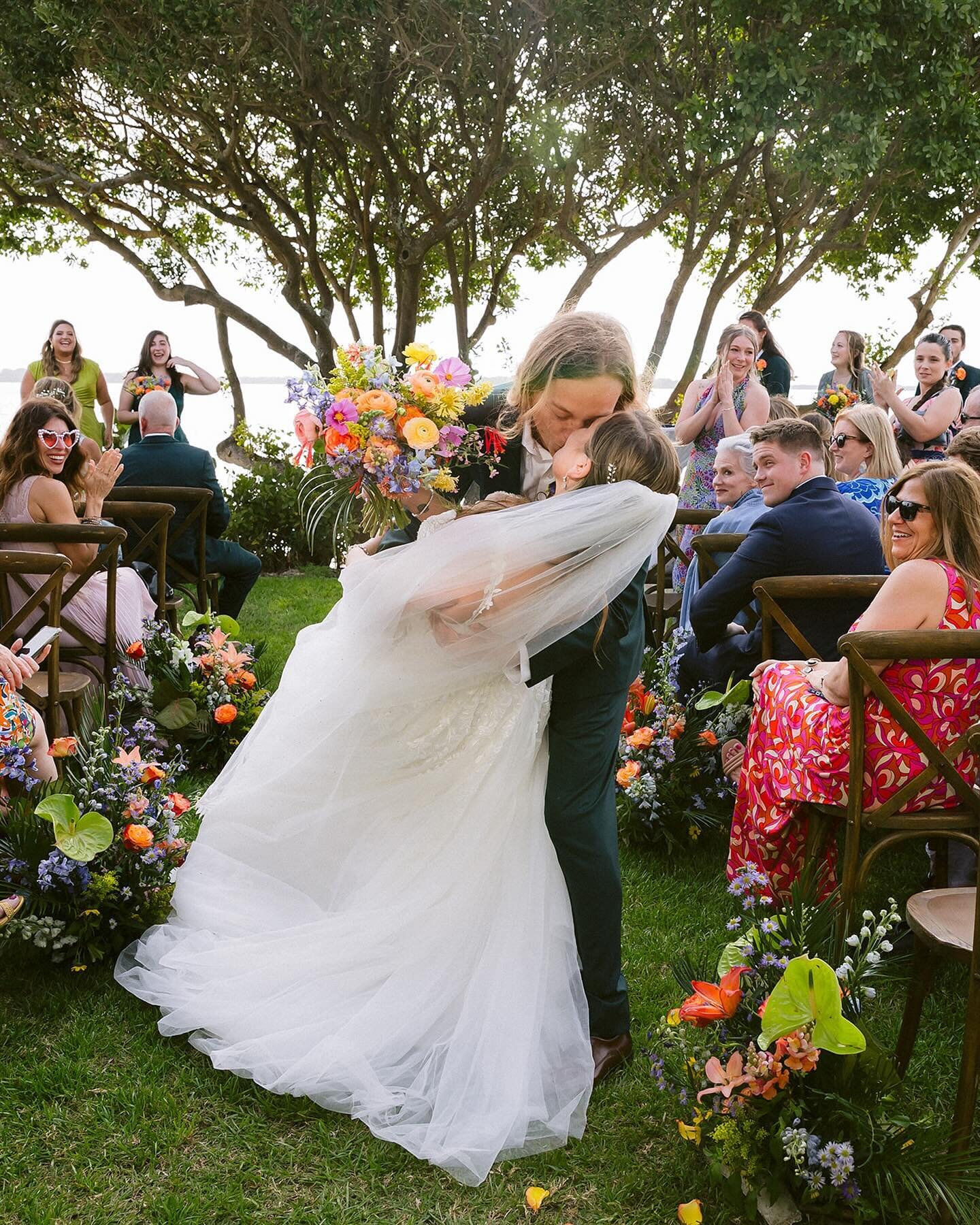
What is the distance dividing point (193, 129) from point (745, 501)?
9113mm

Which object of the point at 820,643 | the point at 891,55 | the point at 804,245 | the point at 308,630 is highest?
the point at 891,55

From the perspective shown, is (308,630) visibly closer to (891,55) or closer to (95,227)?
(891,55)

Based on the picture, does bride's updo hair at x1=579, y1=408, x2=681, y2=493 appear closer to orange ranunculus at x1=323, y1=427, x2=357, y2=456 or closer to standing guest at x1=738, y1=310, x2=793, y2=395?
orange ranunculus at x1=323, y1=427, x2=357, y2=456

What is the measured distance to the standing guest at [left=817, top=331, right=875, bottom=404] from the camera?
7211 mm

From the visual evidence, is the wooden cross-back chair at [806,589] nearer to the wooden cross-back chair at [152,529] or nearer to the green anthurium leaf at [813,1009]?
the green anthurium leaf at [813,1009]

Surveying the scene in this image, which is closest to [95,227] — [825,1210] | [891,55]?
[891,55]

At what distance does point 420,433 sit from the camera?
8.53 feet

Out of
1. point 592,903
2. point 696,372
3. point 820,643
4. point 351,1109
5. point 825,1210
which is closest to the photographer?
point 825,1210

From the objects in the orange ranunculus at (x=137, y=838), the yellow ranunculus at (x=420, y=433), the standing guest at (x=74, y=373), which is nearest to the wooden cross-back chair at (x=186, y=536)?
the standing guest at (x=74, y=373)

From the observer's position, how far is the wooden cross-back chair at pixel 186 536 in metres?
6.04

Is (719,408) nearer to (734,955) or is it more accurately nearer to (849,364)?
(849,364)

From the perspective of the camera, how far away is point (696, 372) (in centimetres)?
1343

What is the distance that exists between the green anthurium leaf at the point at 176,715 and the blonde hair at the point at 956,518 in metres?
3.31

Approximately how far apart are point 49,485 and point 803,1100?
3.97m
